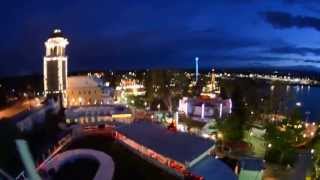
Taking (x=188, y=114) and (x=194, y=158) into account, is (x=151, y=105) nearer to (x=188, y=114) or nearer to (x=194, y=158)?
(x=188, y=114)

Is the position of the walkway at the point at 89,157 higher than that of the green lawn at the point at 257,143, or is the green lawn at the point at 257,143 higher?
the walkway at the point at 89,157

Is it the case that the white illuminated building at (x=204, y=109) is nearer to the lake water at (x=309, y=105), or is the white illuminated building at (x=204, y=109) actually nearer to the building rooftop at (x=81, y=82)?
the building rooftop at (x=81, y=82)

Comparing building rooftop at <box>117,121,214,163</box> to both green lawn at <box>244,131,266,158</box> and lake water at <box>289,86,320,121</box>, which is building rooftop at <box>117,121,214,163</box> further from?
lake water at <box>289,86,320,121</box>

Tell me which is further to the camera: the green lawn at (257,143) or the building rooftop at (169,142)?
the green lawn at (257,143)

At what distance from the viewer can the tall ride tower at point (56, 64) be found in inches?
1282

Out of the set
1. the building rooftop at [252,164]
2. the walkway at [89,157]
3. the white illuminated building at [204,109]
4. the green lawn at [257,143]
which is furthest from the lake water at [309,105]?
the walkway at [89,157]

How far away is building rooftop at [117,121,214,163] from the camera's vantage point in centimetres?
1435

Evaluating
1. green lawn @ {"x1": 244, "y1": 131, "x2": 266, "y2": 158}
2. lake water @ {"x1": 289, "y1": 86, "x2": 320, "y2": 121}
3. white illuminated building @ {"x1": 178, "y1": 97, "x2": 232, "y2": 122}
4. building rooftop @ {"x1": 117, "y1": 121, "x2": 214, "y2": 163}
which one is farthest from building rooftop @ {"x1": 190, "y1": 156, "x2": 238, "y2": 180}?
lake water @ {"x1": 289, "y1": 86, "x2": 320, "y2": 121}

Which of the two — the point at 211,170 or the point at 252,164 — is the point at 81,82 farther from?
the point at 211,170

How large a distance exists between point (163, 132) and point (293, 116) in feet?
25.8

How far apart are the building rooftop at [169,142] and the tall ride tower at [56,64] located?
14.8 metres

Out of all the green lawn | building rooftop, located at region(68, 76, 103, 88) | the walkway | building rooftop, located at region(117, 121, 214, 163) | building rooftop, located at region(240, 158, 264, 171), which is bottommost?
the green lawn

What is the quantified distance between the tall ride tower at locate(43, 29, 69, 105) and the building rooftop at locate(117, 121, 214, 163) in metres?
14.8

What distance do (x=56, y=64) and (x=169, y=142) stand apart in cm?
1847
